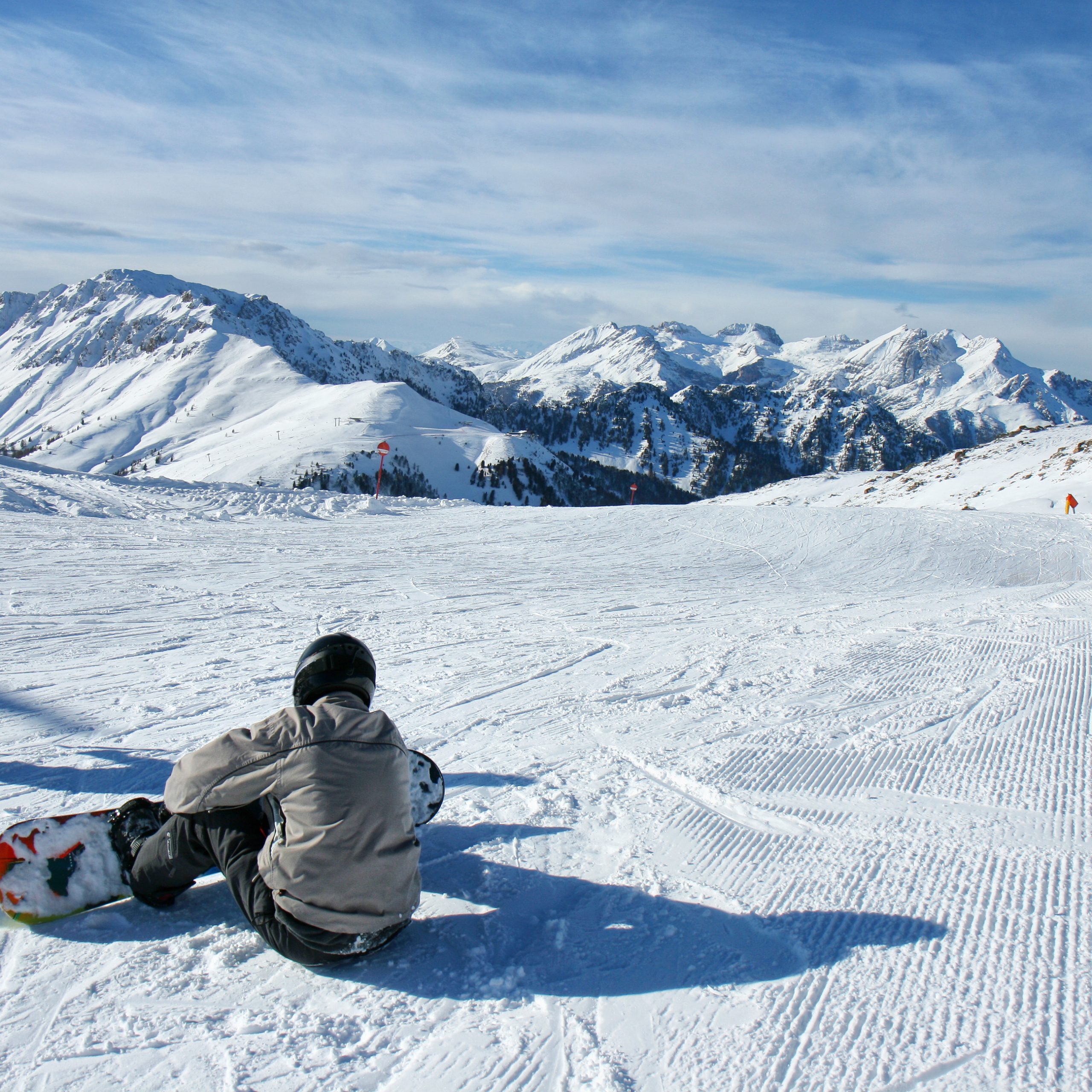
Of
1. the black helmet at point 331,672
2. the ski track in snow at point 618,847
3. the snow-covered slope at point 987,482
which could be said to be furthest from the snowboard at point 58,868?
the snow-covered slope at point 987,482

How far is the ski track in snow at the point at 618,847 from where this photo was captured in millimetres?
2428

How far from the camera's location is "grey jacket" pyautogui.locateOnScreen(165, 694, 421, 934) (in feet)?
8.55

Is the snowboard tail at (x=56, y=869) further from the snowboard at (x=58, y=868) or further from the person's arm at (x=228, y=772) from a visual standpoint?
the person's arm at (x=228, y=772)

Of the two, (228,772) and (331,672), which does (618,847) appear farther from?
(228,772)

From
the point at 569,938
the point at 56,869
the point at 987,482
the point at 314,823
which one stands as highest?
the point at 987,482

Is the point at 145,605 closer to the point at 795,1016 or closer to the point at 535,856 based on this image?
the point at 535,856

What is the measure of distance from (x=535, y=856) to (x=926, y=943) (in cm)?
175

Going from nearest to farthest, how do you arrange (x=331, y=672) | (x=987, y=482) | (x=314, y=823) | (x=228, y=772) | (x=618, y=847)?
(x=314, y=823)
(x=228, y=772)
(x=331, y=672)
(x=618, y=847)
(x=987, y=482)

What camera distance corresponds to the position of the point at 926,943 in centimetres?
296

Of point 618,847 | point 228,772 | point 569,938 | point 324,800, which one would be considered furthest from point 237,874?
point 618,847

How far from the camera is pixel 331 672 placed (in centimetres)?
295

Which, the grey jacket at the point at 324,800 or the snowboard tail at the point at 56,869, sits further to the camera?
the snowboard tail at the point at 56,869

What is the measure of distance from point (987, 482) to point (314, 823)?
39.9 metres

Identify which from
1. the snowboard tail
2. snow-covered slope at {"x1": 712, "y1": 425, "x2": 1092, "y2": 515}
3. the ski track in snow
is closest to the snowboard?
the snowboard tail
